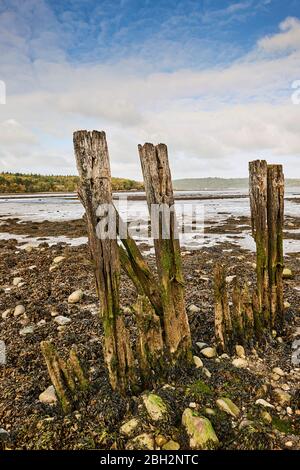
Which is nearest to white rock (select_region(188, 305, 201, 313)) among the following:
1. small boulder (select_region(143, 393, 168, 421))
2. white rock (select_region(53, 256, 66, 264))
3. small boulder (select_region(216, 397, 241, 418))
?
small boulder (select_region(216, 397, 241, 418))

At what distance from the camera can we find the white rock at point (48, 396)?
3.51 m

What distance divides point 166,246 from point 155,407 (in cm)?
169

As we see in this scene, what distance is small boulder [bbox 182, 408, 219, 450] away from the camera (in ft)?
9.59

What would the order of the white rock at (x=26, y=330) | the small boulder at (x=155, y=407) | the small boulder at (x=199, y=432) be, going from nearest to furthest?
the small boulder at (x=199, y=432) < the small boulder at (x=155, y=407) < the white rock at (x=26, y=330)

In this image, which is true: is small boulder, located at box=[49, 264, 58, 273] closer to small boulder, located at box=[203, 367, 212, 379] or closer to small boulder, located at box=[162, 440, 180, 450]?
small boulder, located at box=[203, 367, 212, 379]

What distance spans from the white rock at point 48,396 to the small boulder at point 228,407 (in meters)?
1.79

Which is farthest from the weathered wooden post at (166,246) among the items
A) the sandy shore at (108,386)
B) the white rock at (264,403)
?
the white rock at (264,403)

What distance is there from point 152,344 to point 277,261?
2.47 m

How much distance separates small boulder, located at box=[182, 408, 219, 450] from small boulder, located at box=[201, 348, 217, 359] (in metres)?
1.20

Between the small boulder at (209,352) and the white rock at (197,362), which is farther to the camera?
the small boulder at (209,352)

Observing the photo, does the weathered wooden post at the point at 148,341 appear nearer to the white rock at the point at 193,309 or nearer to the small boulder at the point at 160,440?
the small boulder at the point at 160,440

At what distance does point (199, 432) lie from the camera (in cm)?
298
